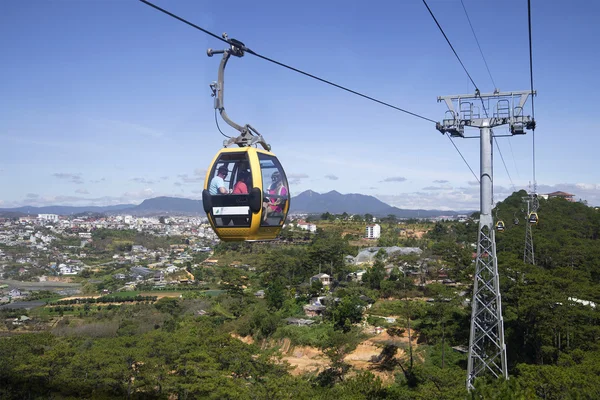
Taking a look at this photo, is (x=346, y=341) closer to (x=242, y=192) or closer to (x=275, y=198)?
(x=275, y=198)

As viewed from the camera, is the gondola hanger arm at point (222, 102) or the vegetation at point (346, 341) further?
the vegetation at point (346, 341)

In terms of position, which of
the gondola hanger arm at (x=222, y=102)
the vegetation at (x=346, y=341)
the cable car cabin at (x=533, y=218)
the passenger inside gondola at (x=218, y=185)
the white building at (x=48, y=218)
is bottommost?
the vegetation at (x=346, y=341)

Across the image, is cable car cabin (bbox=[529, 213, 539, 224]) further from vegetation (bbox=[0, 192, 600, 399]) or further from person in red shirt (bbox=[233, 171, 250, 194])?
person in red shirt (bbox=[233, 171, 250, 194])

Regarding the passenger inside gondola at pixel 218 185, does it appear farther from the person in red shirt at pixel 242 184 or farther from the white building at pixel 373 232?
the white building at pixel 373 232

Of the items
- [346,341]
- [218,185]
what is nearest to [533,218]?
[346,341]

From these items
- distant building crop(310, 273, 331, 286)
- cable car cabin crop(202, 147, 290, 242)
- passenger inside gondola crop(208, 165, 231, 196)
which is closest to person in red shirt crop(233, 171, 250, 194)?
cable car cabin crop(202, 147, 290, 242)

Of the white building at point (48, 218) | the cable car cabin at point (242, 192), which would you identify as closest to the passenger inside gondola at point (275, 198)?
the cable car cabin at point (242, 192)

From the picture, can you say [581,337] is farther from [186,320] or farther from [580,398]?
[186,320]

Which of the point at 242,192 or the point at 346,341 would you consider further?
the point at 346,341

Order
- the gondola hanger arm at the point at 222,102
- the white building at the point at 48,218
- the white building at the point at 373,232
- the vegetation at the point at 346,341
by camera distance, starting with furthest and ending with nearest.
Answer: the white building at the point at 48,218
the white building at the point at 373,232
the vegetation at the point at 346,341
the gondola hanger arm at the point at 222,102

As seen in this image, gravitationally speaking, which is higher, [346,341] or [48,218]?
[48,218]
